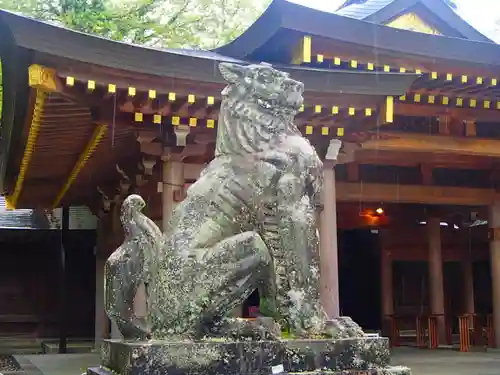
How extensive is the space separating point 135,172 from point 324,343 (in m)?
6.88

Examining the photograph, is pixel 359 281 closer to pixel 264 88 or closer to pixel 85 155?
pixel 85 155

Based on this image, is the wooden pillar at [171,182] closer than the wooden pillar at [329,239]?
Yes

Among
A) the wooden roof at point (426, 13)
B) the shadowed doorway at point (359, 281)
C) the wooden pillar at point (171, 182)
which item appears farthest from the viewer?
the shadowed doorway at point (359, 281)

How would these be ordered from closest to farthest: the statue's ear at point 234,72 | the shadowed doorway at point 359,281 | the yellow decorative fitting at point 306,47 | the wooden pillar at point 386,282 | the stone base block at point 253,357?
the stone base block at point 253,357, the statue's ear at point 234,72, the yellow decorative fitting at point 306,47, the wooden pillar at point 386,282, the shadowed doorway at point 359,281

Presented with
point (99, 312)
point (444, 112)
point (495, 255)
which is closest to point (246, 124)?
point (444, 112)

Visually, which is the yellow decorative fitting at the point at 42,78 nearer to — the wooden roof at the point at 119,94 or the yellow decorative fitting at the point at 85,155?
the wooden roof at the point at 119,94

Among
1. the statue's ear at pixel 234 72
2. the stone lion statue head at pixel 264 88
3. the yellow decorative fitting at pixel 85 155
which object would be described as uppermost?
the yellow decorative fitting at pixel 85 155

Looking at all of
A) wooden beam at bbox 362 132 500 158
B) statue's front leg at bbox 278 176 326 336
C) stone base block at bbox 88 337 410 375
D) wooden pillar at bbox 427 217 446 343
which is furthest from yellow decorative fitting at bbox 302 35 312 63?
wooden pillar at bbox 427 217 446 343

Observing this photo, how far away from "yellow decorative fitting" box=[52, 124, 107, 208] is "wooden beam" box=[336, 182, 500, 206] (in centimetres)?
358

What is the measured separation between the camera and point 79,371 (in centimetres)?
837

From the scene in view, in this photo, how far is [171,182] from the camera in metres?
8.05

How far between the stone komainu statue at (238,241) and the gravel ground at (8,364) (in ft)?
22.4

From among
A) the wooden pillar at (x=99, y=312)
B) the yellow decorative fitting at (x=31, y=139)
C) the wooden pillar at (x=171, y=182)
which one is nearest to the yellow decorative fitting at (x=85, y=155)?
the yellow decorative fitting at (x=31, y=139)

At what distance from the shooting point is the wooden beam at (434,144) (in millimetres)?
9211
